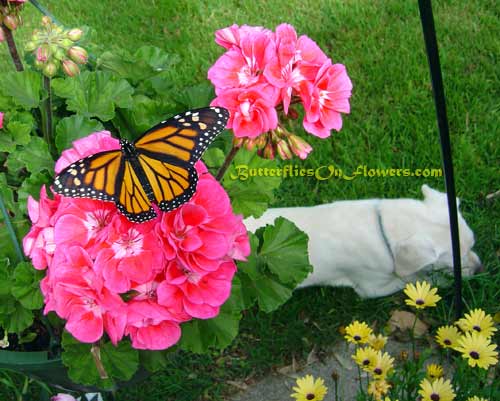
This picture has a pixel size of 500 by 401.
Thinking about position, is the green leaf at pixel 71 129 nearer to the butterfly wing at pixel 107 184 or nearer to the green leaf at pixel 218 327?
the butterfly wing at pixel 107 184

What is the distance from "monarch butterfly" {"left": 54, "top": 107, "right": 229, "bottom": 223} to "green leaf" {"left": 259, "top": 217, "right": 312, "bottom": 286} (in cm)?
37

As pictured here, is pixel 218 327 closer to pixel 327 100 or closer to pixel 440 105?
pixel 327 100

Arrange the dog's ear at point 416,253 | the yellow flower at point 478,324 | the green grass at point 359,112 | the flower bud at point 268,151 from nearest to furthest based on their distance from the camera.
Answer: the flower bud at point 268,151
the yellow flower at point 478,324
the dog's ear at point 416,253
the green grass at point 359,112

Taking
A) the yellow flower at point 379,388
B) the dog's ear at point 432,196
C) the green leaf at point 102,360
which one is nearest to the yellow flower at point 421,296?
the yellow flower at point 379,388

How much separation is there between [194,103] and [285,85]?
350mm

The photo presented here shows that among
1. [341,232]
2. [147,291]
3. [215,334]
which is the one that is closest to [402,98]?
[341,232]

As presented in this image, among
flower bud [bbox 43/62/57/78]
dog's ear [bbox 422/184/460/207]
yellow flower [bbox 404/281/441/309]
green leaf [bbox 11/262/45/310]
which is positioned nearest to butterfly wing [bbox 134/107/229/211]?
flower bud [bbox 43/62/57/78]

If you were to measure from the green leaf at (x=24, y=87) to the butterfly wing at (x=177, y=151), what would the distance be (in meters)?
0.42

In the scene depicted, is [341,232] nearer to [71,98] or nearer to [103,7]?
[71,98]

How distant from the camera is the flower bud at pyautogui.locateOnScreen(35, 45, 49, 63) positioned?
109cm

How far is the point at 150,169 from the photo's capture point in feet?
3.20

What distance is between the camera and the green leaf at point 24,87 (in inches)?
50.9

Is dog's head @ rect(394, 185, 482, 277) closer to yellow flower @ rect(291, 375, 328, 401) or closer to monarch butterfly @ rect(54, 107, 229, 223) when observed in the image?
yellow flower @ rect(291, 375, 328, 401)

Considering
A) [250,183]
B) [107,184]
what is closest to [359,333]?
[250,183]
